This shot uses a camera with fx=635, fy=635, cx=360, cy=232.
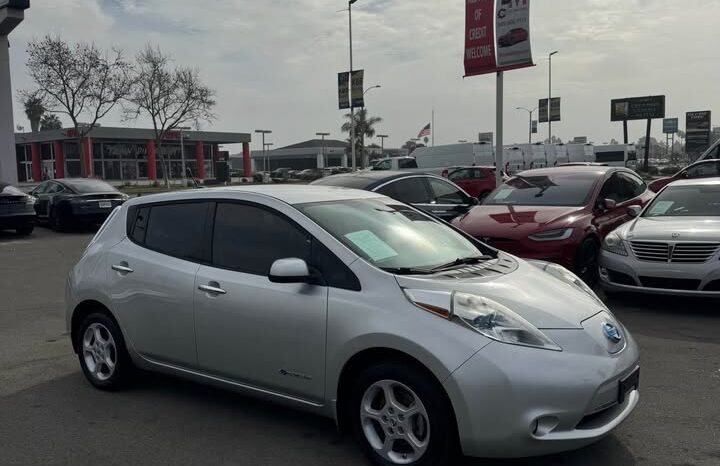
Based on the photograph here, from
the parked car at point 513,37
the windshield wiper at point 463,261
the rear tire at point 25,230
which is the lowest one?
the rear tire at point 25,230

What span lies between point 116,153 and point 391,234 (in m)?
61.6

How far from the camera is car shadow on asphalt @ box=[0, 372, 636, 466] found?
369cm

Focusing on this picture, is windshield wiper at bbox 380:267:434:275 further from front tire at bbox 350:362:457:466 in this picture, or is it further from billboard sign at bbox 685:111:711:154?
billboard sign at bbox 685:111:711:154

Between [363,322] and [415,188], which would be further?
[415,188]

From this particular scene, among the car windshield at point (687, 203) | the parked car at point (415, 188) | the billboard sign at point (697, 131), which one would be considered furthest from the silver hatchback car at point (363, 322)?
the billboard sign at point (697, 131)

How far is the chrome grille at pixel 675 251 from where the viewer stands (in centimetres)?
667

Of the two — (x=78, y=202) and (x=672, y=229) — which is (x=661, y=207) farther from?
(x=78, y=202)

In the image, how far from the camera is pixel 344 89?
1323 inches

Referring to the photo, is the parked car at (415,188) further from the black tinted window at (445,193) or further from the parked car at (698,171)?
the parked car at (698,171)

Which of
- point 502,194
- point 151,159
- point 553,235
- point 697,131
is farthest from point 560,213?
point 697,131

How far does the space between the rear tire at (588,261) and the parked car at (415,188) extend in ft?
8.98

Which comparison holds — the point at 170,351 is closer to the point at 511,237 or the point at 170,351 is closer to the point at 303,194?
the point at 303,194

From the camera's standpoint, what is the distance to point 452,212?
10.7 metres

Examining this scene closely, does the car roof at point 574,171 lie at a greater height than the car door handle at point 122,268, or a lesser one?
greater
